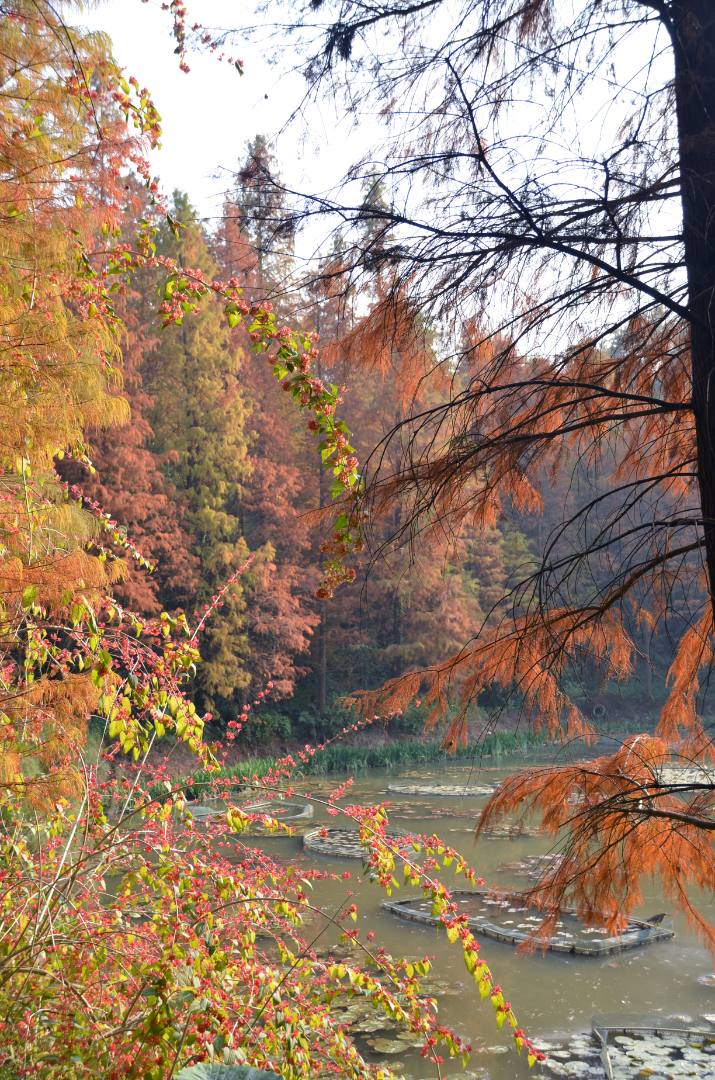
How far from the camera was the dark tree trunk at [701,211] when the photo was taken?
2.60 meters

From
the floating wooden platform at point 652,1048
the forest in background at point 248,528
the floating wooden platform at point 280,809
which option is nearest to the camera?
the floating wooden platform at point 652,1048

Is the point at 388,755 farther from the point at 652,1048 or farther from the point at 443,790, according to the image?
the point at 652,1048

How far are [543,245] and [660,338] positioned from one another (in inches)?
29.1

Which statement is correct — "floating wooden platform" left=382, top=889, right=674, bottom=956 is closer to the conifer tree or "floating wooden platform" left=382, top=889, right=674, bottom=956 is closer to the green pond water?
the green pond water

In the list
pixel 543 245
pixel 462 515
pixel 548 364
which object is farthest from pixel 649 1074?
pixel 543 245

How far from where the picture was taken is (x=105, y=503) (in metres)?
15.5

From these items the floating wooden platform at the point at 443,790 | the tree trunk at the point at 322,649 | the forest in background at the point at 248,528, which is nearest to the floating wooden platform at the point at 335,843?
the floating wooden platform at the point at 443,790

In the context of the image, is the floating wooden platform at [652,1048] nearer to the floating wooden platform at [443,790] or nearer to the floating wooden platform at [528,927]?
the floating wooden platform at [528,927]

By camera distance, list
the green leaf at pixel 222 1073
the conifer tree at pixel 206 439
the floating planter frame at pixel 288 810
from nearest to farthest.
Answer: the green leaf at pixel 222 1073
the floating planter frame at pixel 288 810
the conifer tree at pixel 206 439

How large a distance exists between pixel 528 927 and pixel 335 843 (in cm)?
384

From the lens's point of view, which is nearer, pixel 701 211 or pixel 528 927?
pixel 701 211

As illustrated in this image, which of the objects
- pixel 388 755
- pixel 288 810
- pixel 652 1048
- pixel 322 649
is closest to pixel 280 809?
pixel 288 810

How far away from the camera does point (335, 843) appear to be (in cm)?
1088

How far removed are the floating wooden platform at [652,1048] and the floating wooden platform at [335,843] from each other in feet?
16.0
